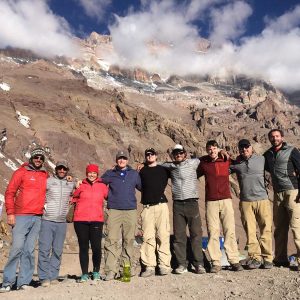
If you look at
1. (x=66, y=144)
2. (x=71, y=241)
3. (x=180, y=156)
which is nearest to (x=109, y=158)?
(x=66, y=144)

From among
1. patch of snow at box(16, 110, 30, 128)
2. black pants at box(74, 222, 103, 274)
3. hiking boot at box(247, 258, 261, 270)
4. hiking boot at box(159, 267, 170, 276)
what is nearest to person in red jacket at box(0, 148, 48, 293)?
black pants at box(74, 222, 103, 274)

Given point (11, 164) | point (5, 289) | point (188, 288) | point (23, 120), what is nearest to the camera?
point (188, 288)

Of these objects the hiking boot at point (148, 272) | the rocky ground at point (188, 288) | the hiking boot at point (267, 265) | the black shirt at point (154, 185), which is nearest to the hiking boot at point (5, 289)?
the rocky ground at point (188, 288)

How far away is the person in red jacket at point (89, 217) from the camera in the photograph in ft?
29.3

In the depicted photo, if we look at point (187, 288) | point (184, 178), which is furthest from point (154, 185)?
point (187, 288)

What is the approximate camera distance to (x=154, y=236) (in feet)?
30.7

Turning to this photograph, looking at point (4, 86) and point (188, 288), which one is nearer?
point (188, 288)

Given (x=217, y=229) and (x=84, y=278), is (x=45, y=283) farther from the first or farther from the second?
(x=217, y=229)

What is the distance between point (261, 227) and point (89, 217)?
157 inches

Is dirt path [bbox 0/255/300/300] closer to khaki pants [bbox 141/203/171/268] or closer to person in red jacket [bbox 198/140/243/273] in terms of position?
khaki pants [bbox 141/203/171/268]

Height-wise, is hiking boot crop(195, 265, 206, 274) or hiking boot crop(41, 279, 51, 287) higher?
hiking boot crop(195, 265, 206, 274)

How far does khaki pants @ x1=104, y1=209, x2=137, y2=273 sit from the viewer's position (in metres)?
9.09

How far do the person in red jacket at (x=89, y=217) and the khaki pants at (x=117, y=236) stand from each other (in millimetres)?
224

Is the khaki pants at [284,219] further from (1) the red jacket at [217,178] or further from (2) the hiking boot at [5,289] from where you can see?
(2) the hiking boot at [5,289]
